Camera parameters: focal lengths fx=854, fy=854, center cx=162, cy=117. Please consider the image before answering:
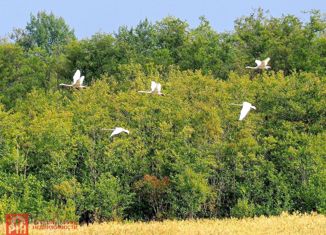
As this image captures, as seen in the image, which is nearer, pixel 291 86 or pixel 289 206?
pixel 289 206

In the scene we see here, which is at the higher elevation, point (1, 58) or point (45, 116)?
point (1, 58)

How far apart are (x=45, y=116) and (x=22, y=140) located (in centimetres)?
211

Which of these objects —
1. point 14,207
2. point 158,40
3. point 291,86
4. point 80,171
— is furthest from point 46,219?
point 158,40

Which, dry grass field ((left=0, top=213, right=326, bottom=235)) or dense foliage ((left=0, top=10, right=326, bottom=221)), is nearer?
dry grass field ((left=0, top=213, right=326, bottom=235))

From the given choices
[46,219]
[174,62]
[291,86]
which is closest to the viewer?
[46,219]

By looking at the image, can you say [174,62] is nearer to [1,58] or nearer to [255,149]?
[1,58]

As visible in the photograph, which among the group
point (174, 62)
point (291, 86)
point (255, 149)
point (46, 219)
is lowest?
point (46, 219)

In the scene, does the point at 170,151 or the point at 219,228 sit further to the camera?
the point at 170,151

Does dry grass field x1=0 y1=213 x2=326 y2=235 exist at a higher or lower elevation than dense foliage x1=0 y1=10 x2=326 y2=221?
lower

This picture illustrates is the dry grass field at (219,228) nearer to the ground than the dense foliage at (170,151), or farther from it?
nearer to the ground

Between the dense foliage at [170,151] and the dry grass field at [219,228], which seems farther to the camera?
the dense foliage at [170,151]

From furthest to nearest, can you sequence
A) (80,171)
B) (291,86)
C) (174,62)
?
(174,62) < (291,86) < (80,171)

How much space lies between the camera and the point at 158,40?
6912 centimetres

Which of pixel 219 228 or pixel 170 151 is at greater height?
pixel 170 151
